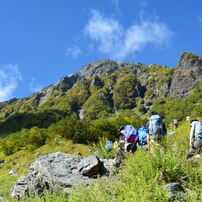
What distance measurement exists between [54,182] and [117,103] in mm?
188338

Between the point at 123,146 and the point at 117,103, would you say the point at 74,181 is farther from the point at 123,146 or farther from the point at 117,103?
the point at 117,103

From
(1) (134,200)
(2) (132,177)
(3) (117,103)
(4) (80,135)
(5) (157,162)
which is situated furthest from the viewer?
(3) (117,103)

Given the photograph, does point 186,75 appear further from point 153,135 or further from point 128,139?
point 153,135

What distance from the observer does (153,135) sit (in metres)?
7.71

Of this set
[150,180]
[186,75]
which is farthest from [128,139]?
[186,75]

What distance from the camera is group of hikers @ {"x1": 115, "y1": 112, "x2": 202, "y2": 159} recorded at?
7283mm

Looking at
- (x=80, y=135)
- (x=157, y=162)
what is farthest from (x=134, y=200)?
(x=80, y=135)

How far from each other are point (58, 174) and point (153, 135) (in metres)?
3.40

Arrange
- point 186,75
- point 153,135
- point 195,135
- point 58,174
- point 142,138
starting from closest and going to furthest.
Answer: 1. point 58,174
2. point 195,135
3. point 153,135
4. point 142,138
5. point 186,75

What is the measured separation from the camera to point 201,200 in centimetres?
344

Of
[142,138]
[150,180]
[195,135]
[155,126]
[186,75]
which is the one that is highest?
[186,75]

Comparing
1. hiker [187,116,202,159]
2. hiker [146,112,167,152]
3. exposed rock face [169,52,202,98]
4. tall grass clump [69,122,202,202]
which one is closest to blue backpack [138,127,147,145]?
hiker [146,112,167,152]

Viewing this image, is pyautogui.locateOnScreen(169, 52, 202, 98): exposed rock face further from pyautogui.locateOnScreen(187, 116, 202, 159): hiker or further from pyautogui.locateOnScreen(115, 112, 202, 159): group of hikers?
pyautogui.locateOnScreen(187, 116, 202, 159): hiker

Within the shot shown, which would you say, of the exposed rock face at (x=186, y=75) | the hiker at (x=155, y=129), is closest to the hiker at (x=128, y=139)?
the hiker at (x=155, y=129)
